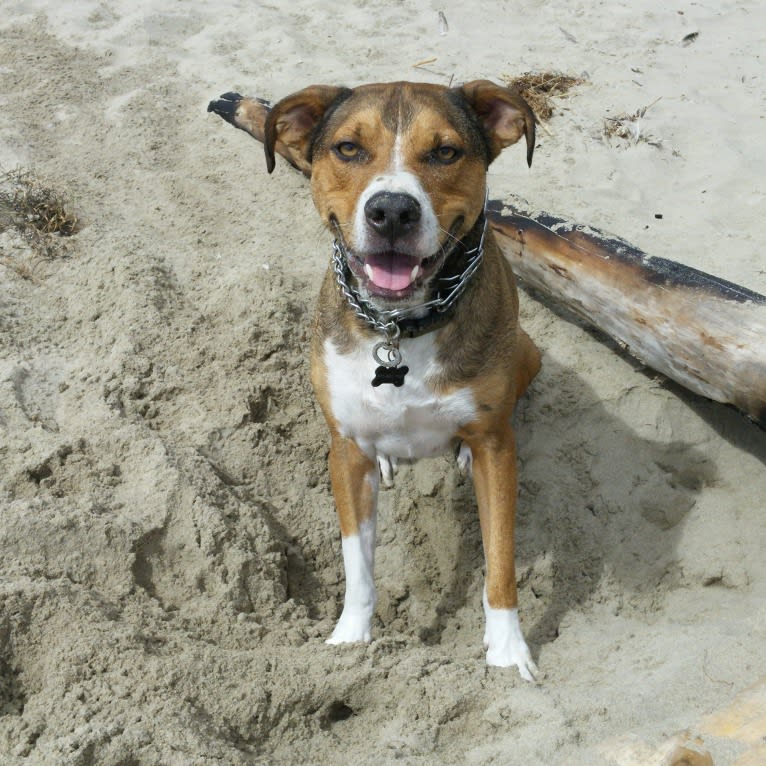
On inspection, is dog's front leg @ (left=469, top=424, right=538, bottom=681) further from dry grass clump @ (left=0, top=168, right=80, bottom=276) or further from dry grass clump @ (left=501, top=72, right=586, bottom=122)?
dry grass clump @ (left=501, top=72, right=586, bottom=122)

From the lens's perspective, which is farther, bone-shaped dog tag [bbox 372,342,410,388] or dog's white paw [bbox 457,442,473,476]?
dog's white paw [bbox 457,442,473,476]

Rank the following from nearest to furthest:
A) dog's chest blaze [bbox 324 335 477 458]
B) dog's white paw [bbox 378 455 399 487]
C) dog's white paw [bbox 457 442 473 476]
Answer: dog's chest blaze [bbox 324 335 477 458], dog's white paw [bbox 457 442 473 476], dog's white paw [bbox 378 455 399 487]

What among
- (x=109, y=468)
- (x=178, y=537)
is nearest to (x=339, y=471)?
(x=178, y=537)

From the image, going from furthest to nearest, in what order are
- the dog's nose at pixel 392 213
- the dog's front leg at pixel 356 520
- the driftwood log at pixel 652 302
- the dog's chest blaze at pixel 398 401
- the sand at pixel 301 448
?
the driftwood log at pixel 652 302 < the dog's front leg at pixel 356 520 < the dog's chest blaze at pixel 398 401 < the dog's nose at pixel 392 213 < the sand at pixel 301 448

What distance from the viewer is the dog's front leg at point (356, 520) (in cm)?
415

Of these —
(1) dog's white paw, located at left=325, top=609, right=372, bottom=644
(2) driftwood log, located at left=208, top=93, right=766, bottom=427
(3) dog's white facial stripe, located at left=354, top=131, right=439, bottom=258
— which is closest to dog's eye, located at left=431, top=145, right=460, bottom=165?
(3) dog's white facial stripe, located at left=354, top=131, right=439, bottom=258

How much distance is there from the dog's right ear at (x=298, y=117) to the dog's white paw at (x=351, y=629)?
1.96 metres

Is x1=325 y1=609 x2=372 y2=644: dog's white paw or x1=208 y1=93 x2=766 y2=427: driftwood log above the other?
x1=208 y1=93 x2=766 y2=427: driftwood log

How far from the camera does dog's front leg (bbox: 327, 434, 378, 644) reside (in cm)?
415

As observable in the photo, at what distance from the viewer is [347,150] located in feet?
12.4

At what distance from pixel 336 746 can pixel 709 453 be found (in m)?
2.76

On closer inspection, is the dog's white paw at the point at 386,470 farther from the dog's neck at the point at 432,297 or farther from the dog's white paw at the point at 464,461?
the dog's neck at the point at 432,297

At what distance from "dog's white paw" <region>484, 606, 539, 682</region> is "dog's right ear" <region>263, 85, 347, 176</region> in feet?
7.05

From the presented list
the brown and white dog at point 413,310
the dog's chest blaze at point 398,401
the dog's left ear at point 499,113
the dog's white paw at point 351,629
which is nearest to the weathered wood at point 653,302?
the brown and white dog at point 413,310
